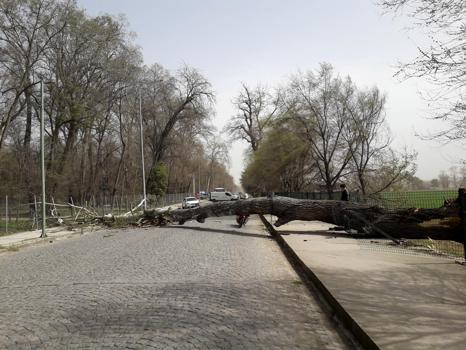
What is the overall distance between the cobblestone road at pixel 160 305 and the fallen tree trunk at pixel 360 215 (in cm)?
472

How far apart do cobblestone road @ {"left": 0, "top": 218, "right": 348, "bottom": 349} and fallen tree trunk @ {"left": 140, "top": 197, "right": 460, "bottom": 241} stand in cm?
472

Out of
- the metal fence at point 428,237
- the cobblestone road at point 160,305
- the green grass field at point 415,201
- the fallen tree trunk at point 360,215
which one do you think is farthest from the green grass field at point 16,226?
the green grass field at point 415,201

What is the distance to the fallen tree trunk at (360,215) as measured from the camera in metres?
14.1

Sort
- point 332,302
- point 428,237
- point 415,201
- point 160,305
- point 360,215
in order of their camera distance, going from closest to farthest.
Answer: point 160,305 < point 332,302 < point 428,237 < point 360,215 < point 415,201

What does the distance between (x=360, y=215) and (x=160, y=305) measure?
37.2 ft

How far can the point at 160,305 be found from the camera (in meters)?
7.33

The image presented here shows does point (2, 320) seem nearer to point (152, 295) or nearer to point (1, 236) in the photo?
point (152, 295)

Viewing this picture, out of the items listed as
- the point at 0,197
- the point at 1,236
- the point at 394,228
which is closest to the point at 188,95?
the point at 0,197

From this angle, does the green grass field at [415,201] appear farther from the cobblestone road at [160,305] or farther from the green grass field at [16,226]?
the green grass field at [16,226]

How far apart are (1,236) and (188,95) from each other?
36.9 m

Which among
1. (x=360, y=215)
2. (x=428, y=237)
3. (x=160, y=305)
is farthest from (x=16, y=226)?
(x=160, y=305)

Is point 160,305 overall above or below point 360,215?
below

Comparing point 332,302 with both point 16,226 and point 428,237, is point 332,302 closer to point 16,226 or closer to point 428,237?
point 428,237

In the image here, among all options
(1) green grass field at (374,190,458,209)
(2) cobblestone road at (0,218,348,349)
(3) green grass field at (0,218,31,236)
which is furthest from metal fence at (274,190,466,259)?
(3) green grass field at (0,218,31,236)
